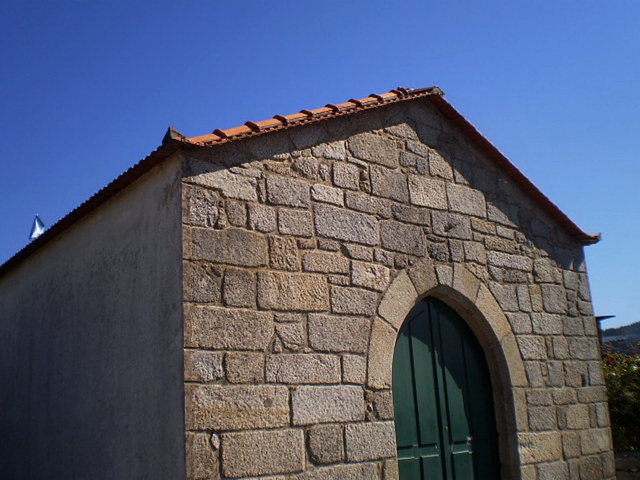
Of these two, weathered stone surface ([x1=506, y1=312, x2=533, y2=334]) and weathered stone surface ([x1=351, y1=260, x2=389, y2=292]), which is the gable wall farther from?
weathered stone surface ([x1=506, y1=312, x2=533, y2=334])

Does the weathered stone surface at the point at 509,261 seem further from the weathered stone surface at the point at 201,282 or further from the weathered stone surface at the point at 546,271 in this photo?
the weathered stone surface at the point at 201,282

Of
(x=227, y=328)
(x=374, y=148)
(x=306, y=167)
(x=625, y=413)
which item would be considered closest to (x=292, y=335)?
(x=227, y=328)

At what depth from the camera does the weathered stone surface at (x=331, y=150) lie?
4958mm

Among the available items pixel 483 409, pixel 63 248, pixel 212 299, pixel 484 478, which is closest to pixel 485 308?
pixel 483 409

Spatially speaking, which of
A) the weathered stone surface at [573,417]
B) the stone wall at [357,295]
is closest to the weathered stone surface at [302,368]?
the stone wall at [357,295]

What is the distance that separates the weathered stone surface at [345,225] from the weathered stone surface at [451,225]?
2.47 ft

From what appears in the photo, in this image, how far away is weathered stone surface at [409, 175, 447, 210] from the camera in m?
5.62

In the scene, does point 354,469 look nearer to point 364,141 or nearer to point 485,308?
point 485,308

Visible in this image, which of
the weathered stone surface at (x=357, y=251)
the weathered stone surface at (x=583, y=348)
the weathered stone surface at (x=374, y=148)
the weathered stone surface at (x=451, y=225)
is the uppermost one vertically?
the weathered stone surface at (x=374, y=148)

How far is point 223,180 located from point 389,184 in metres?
1.65

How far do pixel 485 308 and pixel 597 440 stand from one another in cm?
196

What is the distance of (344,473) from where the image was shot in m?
4.38

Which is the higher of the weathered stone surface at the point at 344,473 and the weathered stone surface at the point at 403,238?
the weathered stone surface at the point at 403,238

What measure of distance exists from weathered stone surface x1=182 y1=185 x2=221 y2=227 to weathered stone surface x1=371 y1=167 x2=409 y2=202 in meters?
1.54
